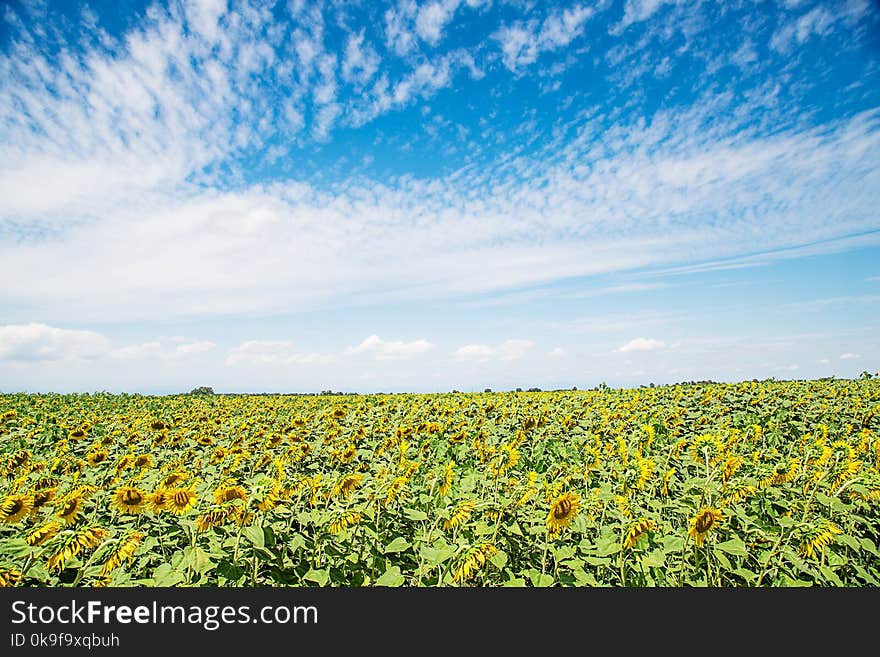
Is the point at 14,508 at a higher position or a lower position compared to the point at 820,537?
higher

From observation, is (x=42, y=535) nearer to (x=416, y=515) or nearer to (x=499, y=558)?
(x=416, y=515)

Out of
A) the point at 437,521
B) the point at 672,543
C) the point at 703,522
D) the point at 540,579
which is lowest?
the point at 540,579

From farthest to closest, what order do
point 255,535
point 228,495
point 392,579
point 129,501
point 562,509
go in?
point 129,501 → point 228,495 → point 562,509 → point 255,535 → point 392,579

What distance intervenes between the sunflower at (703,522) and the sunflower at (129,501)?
3904mm

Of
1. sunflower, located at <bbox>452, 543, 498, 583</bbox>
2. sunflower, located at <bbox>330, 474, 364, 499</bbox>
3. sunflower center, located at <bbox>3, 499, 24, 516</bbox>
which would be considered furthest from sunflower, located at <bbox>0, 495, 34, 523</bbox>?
sunflower, located at <bbox>452, 543, 498, 583</bbox>

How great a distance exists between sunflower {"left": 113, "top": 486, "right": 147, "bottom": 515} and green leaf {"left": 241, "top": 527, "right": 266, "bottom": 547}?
1255mm

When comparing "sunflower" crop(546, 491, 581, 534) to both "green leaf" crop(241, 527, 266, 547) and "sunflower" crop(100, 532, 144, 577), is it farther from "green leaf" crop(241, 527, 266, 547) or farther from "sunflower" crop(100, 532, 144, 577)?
"sunflower" crop(100, 532, 144, 577)

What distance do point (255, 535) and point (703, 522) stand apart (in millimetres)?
2735

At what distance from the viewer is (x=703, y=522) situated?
3.04 metres

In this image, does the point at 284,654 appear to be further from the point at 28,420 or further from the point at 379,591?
the point at 28,420

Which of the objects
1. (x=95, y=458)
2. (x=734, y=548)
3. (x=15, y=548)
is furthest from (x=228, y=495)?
(x=95, y=458)

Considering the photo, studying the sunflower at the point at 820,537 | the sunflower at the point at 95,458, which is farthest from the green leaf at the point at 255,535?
the sunflower at the point at 95,458

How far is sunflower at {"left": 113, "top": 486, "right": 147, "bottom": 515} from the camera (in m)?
3.88

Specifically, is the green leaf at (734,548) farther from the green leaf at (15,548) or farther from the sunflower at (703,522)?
the green leaf at (15,548)
